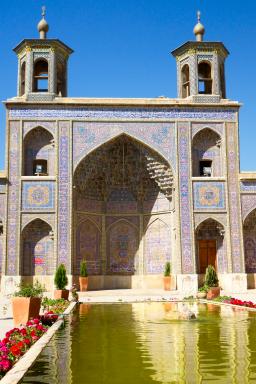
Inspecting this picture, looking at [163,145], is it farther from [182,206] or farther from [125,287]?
[125,287]

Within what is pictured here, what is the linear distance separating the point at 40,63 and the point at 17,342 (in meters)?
A: 16.1

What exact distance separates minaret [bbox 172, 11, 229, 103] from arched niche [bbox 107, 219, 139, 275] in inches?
245

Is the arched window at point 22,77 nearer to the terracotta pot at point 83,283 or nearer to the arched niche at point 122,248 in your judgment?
the arched niche at point 122,248

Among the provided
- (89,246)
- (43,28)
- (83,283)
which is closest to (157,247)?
(89,246)

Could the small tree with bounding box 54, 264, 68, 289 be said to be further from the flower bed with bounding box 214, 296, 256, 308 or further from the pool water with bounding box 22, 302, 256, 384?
the pool water with bounding box 22, 302, 256, 384

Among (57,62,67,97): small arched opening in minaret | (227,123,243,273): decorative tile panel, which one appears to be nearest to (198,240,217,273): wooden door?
(227,123,243,273): decorative tile panel

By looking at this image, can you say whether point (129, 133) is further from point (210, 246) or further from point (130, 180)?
point (210, 246)

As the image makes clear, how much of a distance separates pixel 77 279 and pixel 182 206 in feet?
16.4

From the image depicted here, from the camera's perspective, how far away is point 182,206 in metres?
18.3

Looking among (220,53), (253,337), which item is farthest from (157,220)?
(253,337)

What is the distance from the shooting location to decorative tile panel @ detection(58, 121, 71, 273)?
17547 mm

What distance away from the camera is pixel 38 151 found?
18.8m

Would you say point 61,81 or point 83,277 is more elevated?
point 61,81

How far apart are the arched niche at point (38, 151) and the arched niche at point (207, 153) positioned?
582 centimetres
